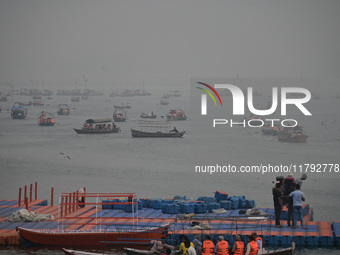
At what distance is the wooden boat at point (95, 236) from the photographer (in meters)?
29.3

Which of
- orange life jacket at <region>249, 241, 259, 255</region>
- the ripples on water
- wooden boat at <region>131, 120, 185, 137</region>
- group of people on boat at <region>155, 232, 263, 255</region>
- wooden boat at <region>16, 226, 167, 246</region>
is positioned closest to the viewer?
group of people on boat at <region>155, 232, 263, 255</region>

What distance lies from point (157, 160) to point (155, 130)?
50.3 meters

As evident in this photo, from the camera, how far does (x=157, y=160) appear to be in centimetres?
10969

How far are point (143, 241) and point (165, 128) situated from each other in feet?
458

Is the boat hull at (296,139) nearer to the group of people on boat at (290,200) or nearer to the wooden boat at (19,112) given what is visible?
the wooden boat at (19,112)

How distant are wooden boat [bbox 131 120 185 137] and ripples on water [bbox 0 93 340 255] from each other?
1573mm

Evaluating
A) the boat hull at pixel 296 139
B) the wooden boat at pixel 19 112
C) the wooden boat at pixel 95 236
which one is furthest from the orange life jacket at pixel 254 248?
the wooden boat at pixel 19 112

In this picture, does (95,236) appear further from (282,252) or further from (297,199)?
(297,199)

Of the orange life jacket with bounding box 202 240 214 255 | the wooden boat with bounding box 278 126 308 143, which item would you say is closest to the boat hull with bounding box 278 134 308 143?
the wooden boat with bounding box 278 126 308 143

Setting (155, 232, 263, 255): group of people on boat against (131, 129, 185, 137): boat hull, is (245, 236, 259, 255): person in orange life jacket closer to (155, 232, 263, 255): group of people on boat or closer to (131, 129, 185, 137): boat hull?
(155, 232, 263, 255): group of people on boat

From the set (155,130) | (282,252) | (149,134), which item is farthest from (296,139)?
(282,252)

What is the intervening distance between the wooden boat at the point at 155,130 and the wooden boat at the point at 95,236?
104299 millimetres

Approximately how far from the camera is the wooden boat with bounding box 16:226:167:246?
29.3m

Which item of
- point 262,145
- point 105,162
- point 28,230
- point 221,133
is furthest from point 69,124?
point 28,230
